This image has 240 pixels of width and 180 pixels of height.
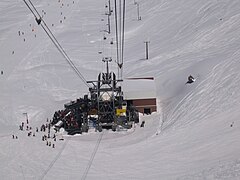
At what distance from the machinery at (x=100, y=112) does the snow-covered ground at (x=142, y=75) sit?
83cm

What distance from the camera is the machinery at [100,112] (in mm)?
21719

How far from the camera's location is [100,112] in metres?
22.6

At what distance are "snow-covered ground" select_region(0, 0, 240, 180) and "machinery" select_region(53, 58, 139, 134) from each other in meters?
0.83

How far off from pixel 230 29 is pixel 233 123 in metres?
20.7

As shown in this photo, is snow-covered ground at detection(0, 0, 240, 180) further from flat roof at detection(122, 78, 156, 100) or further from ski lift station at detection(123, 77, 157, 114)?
flat roof at detection(122, 78, 156, 100)

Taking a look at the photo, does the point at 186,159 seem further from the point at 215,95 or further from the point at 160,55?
the point at 160,55

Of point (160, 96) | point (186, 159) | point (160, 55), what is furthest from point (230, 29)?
point (186, 159)

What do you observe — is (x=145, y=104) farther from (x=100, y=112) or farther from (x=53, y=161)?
(x=53, y=161)

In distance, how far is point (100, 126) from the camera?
2158 centimetres

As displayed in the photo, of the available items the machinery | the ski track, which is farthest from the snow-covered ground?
the machinery

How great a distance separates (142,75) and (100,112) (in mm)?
10367

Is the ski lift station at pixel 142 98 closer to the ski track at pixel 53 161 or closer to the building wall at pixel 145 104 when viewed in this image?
the building wall at pixel 145 104

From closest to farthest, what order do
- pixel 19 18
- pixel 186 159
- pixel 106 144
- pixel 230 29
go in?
pixel 186 159
pixel 106 144
pixel 230 29
pixel 19 18

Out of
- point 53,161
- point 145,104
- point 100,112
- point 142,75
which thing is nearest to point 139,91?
point 145,104
